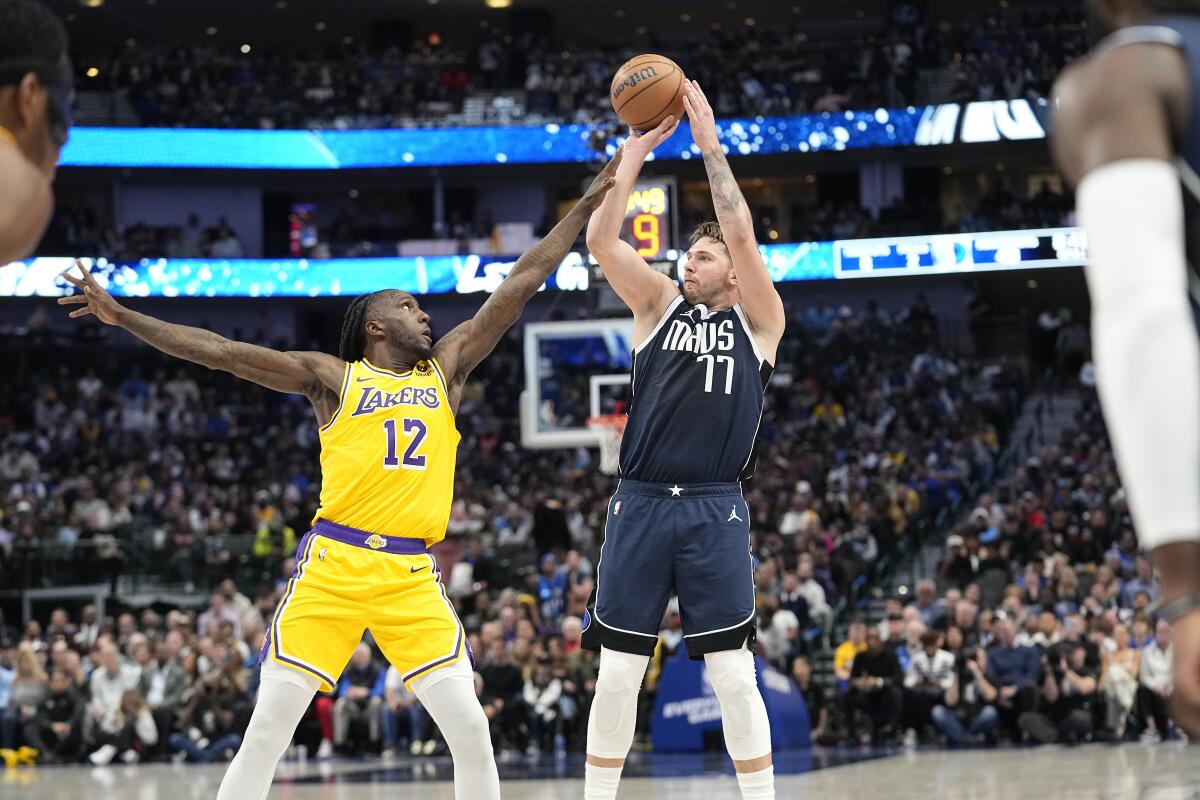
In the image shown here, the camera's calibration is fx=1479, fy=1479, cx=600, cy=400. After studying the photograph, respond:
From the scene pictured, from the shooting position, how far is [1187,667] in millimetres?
1686

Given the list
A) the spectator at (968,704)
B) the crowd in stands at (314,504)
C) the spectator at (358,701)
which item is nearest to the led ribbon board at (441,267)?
the crowd in stands at (314,504)

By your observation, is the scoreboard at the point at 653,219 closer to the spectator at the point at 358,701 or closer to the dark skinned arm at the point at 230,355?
the spectator at the point at 358,701

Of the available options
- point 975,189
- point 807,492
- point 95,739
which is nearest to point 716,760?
point 95,739

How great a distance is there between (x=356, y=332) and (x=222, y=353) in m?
0.58

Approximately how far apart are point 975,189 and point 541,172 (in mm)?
10456

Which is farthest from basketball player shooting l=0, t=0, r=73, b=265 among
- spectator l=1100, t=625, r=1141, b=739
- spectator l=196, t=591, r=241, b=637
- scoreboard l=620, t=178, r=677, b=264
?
spectator l=196, t=591, r=241, b=637

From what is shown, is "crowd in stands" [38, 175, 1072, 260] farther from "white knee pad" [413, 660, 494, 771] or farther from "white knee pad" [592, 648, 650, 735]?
"white knee pad" [413, 660, 494, 771]

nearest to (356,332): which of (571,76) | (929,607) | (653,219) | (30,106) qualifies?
(30,106)

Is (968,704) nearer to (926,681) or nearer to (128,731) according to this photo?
(926,681)

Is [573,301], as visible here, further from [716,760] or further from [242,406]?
[716,760]

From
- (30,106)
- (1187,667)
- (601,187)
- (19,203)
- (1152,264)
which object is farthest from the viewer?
(601,187)

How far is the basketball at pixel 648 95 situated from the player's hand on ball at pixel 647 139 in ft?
0.18

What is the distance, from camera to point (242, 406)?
2952 centimetres

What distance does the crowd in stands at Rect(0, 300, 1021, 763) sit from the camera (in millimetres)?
15273
